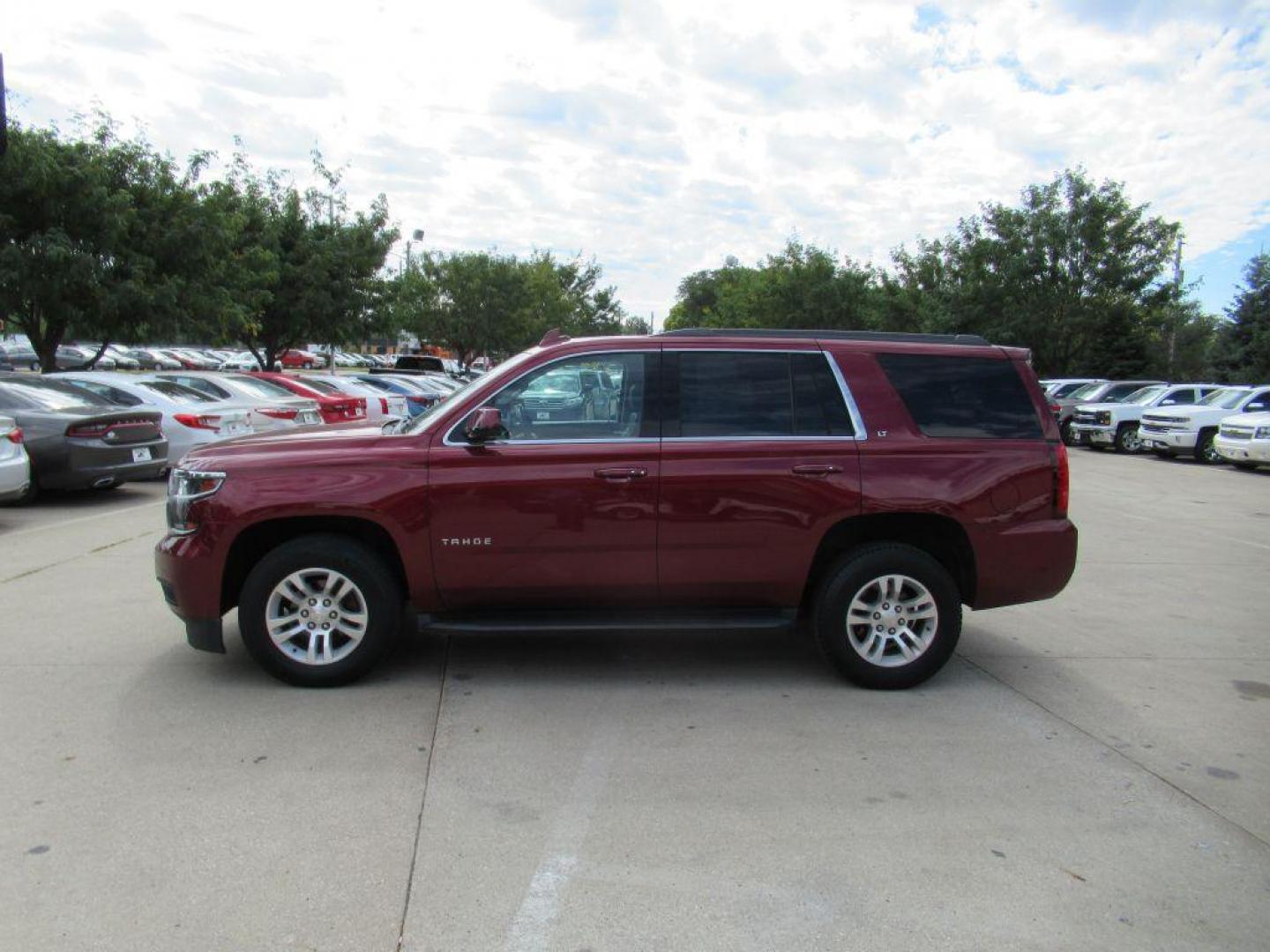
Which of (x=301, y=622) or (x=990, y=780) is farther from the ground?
(x=301, y=622)

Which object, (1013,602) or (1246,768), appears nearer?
(1246,768)

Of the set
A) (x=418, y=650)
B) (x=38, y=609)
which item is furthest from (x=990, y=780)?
(x=38, y=609)

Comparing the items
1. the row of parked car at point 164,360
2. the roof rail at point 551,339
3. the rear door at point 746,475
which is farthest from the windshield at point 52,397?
the row of parked car at point 164,360

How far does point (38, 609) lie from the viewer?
660 cm

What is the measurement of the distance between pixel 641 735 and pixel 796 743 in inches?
28.5

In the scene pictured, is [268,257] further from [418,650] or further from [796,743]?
[796,743]

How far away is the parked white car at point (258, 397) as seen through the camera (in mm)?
13852

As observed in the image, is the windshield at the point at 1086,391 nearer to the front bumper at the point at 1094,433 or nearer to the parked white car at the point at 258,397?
the front bumper at the point at 1094,433

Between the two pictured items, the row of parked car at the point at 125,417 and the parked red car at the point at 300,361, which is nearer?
the row of parked car at the point at 125,417

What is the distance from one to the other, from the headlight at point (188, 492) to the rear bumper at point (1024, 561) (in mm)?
4062

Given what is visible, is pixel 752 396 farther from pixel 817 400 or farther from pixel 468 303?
pixel 468 303

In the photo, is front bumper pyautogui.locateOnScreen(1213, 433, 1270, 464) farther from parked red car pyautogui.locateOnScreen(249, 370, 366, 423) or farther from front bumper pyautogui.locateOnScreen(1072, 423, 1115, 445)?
parked red car pyautogui.locateOnScreen(249, 370, 366, 423)

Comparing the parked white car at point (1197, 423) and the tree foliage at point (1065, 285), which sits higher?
the tree foliage at point (1065, 285)

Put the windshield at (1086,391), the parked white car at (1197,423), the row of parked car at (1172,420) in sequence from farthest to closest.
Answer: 1. the windshield at (1086,391)
2. the parked white car at (1197,423)
3. the row of parked car at (1172,420)
